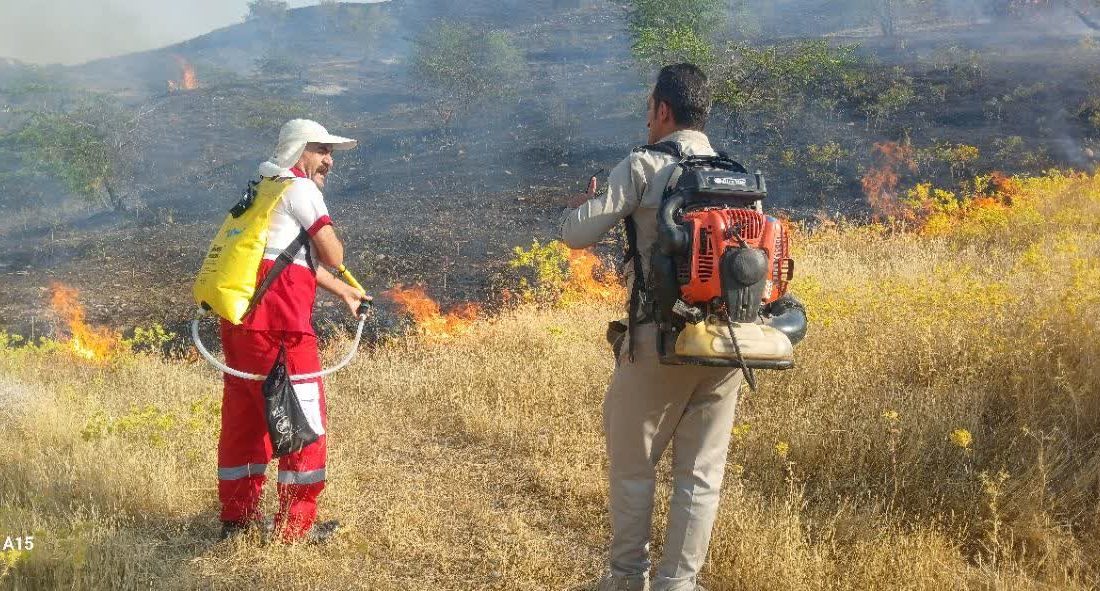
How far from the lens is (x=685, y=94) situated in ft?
8.58

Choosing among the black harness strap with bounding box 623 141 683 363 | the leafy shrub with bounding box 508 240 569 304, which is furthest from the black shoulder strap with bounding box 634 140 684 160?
the leafy shrub with bounding box 508 240 569 304

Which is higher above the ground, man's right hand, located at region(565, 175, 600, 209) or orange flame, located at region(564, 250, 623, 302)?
man's right hand, located at region(565, 175, 600, 209)

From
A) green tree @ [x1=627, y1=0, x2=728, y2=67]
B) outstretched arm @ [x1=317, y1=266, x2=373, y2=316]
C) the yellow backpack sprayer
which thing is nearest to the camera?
the yellow backpack sprayer

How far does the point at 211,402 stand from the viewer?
509 centimetres

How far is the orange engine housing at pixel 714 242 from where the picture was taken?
7.55ft

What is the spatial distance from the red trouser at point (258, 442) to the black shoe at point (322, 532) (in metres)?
0.04

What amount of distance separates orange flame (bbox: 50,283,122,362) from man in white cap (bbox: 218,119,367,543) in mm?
4664

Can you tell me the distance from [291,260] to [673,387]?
173 centimetres

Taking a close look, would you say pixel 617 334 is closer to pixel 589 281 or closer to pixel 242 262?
pixel 242 262

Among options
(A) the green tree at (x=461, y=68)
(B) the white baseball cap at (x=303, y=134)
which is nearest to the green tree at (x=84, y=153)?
(A) the green tree at (x=461, y=68)

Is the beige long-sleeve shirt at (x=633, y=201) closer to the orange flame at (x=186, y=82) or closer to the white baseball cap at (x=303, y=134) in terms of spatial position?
the white baseball cap at (x=303, y=134)

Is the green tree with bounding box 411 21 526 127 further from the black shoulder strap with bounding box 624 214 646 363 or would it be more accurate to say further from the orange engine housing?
the orange engine housing

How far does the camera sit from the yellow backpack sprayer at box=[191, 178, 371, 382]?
312 centimetres

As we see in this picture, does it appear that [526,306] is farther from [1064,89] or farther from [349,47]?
→ [349,47]
